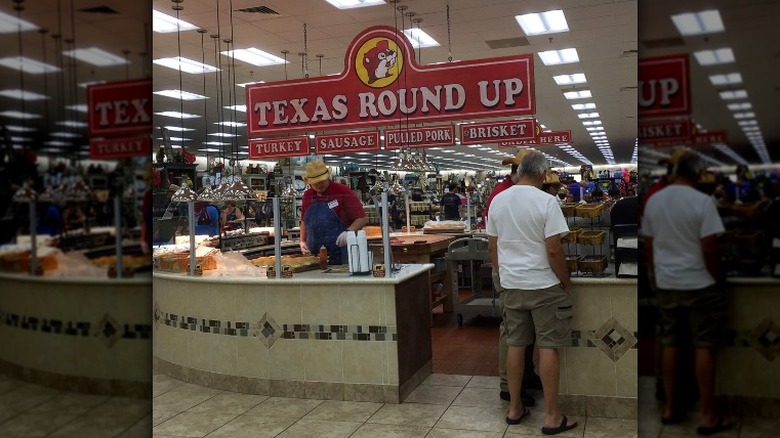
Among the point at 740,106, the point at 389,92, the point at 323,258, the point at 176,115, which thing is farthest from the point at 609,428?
the point at 176,115

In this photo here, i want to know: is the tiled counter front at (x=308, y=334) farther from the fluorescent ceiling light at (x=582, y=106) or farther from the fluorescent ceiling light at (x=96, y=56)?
the fluorescent ceiling light at (x=582, y=106)

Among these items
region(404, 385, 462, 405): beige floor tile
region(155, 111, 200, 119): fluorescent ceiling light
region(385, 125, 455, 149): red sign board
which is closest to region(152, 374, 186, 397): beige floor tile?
region(404, 385, 462, 405): beige floor tile

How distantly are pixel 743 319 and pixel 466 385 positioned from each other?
4.27 m

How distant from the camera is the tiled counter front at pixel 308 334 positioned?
4.33 m

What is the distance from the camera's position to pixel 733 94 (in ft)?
1.62

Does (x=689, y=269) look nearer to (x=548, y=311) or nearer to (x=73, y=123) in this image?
(x=73, y=123)

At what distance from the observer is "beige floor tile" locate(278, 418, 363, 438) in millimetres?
3809

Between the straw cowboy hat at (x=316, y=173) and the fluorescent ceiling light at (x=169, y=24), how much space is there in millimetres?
2767

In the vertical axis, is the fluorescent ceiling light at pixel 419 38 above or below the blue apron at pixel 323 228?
above

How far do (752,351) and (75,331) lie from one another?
0.55 meters

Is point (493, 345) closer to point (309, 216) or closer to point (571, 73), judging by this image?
point (309, 216)

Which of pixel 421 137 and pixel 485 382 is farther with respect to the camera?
pixel 421 137

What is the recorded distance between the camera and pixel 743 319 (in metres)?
0.49

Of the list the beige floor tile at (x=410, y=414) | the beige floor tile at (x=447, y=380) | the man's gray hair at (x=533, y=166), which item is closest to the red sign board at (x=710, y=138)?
the man's gray hair at (x=533, y=166)
